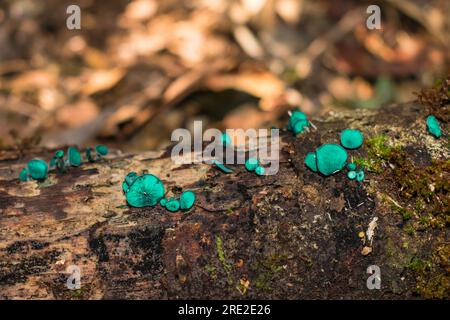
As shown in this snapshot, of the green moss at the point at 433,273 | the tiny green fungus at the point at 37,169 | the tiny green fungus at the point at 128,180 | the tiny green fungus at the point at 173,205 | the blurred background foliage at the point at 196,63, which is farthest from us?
the blurred background foliage at the point at 196,63

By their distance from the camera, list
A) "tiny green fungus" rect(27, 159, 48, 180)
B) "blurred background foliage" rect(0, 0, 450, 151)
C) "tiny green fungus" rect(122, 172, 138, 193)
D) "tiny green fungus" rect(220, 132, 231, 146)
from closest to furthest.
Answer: "tiny green fungus" rect(122, 172, 138, 193) < "tiny green fungus" rect(27, 159, 48, 180) < "tiny green fungus" rect(220, 132, 231, 146) < "blurred background foliage" rect(0, 0, 450, 151)

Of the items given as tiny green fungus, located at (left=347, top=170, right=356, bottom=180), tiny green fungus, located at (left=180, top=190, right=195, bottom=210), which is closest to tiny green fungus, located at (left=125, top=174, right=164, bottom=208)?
tiny green fungus, located at (left=180, top=190, right=195, bottom=210)

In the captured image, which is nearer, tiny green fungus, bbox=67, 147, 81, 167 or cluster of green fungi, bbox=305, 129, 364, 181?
cluster of green fungi, bbox=305, 129, 364, 181

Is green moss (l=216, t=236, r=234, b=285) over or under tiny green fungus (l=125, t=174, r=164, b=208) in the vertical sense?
under

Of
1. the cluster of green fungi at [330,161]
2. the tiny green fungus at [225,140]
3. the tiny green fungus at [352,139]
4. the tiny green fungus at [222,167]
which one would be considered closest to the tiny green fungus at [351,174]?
the cluster of green fungi at [330,161]

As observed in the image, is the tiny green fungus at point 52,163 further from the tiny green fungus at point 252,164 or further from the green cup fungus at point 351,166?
the green cup fungus at point 351,166

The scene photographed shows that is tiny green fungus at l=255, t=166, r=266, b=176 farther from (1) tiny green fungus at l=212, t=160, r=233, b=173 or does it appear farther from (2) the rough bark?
(1) tiny green fungus at l=212, t=160, r=233, b=173

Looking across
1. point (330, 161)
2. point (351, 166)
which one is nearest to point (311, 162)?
point (330, 161)
